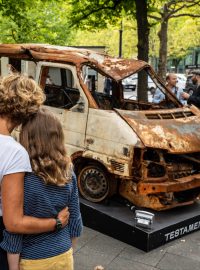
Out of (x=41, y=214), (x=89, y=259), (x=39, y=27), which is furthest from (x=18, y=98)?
(x=39, y=27)

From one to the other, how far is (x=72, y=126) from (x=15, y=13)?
29.3 feet

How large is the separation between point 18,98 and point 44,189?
529mm

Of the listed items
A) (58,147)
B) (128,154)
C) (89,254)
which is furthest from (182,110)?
(58,147)

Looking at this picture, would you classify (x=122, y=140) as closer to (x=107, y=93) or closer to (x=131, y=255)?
(x=131, y=255)

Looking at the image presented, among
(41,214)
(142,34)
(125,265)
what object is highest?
(142,34)

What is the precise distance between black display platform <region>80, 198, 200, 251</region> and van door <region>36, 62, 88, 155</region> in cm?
91

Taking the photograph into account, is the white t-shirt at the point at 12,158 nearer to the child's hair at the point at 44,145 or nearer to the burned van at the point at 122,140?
the child's hair at the point at 44,145

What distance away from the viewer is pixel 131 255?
5031 millimetres

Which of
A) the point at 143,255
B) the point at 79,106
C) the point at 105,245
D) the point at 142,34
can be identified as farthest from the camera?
the point at 142,34

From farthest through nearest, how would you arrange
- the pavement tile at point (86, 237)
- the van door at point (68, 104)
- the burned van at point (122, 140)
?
the van door at point (68, 104)
the burned van at point (122, 140)
the pavement tile at point (86, 237)

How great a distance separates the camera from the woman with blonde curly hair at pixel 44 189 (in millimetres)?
2334

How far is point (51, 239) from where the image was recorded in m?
2.45

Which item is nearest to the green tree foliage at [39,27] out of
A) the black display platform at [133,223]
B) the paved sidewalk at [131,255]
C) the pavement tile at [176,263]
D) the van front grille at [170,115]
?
the van front grille at [170,115]

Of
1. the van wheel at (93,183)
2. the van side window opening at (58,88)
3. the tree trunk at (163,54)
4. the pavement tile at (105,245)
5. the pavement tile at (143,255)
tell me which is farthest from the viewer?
the tree trunk at (163,54)
